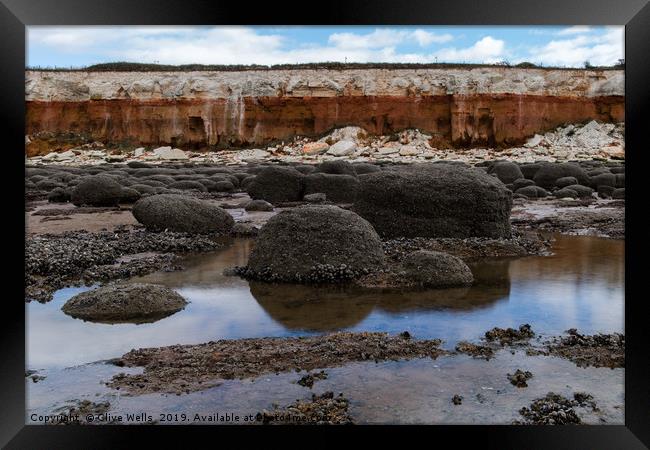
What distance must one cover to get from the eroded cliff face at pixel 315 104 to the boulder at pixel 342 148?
4.06 meters

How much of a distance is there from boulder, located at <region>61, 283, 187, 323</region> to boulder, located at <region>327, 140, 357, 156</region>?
120ft

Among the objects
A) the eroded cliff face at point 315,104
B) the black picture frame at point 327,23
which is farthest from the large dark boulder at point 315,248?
the eroded cliff face at point 315,104

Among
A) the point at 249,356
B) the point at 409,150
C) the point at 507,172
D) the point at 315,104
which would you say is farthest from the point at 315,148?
the point at 249,356

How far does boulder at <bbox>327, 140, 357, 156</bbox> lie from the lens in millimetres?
42719

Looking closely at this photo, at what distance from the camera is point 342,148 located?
43.4 metres

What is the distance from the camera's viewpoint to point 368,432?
345 cm

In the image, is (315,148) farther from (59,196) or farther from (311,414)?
(311,414)

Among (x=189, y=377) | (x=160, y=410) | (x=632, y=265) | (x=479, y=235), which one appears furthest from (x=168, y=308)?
(x=479, y=235)

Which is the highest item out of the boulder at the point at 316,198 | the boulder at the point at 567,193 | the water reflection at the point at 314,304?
the boulder at the point at 567,193

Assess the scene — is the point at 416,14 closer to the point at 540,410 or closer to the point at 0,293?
the point at 540,410

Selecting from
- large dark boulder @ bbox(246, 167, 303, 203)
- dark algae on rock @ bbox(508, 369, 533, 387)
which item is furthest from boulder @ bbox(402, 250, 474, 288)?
large dark boulder @ bbox(246, 167, 303, 203)

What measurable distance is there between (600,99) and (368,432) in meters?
49.0

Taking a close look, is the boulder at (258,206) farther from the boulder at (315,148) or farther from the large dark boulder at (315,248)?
the boulder at (315,148)

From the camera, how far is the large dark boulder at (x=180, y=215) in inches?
441
